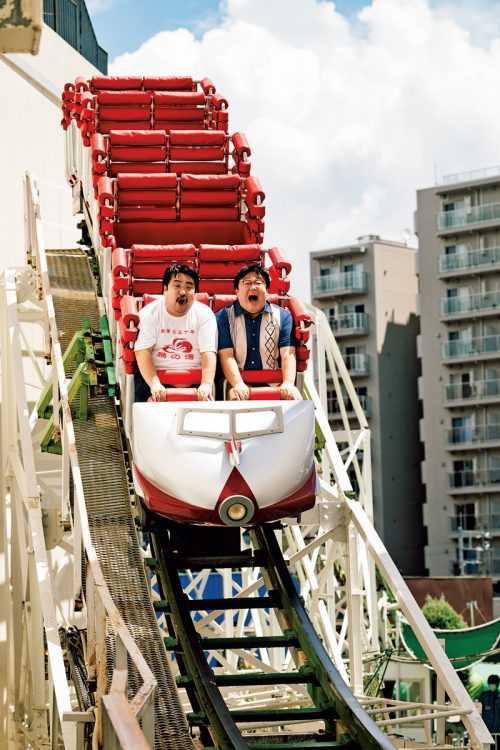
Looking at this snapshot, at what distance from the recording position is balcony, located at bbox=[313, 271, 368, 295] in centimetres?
7938

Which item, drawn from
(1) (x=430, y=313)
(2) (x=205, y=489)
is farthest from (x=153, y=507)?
(1) (x=430, y=313)

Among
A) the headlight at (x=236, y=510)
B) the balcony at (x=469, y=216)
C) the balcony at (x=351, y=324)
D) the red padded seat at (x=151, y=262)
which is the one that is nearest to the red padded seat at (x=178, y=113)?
the red padded seat at (x=151, y=262)

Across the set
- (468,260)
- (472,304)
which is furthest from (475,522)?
(468,260)

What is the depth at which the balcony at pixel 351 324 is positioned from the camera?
7856cm

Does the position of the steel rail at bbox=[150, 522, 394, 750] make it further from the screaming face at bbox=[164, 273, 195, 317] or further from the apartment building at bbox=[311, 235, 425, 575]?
the apartment building at bbox=[311, 235, 425, 575]

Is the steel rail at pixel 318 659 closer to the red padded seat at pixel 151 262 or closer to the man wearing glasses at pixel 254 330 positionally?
the man wearing glasses at pixel 254 330

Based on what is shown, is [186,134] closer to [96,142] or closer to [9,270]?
[96,142]

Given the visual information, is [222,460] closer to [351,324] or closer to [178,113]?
[178,113]

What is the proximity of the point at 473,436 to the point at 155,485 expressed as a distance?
61700 mm

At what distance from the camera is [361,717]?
37.3 ft

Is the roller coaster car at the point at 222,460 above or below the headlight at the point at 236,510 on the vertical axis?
above

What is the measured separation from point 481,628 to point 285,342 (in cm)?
2398

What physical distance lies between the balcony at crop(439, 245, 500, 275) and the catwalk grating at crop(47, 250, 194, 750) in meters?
58.9

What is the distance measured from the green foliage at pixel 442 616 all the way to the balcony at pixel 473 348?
20.7 metres
